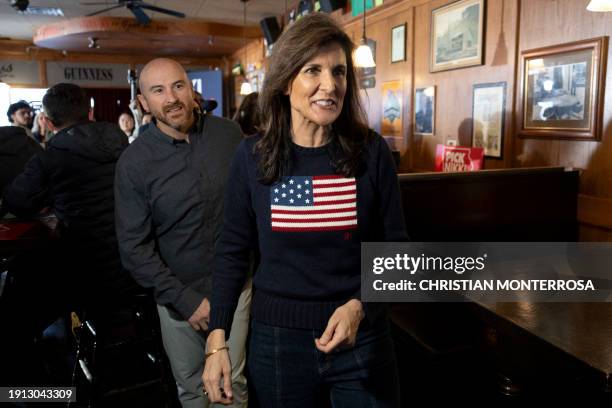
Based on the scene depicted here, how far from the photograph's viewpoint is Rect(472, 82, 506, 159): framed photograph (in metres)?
3.75

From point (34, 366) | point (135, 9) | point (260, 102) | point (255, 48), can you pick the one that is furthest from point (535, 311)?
point (255, 48)

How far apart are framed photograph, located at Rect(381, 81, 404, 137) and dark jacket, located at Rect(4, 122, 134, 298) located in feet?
11.2

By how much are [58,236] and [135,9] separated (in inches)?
203

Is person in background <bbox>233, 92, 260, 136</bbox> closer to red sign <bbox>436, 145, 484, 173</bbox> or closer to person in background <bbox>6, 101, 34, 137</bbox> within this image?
red sign <bbox>436, 145, 484, 173</bbox>

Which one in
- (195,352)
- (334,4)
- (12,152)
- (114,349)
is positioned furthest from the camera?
(334,4)

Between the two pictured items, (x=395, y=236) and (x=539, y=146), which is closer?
(x=395, y=236)

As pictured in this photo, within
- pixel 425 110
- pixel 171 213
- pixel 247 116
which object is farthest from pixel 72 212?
pixel 425 110

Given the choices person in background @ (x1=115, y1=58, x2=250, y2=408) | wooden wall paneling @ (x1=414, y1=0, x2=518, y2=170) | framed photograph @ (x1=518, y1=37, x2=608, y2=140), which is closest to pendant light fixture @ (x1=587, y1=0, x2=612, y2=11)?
framed photograph @ (x1=518, y1=37, x2=608, y2=140)

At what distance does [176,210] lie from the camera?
5.94ft

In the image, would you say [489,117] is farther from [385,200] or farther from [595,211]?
[385,200]

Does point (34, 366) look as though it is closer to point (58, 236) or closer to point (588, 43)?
point (58, 236)

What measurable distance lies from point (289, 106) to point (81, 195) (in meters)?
1.55

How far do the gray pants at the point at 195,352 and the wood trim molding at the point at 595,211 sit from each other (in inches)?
85.2

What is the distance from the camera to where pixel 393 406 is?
1226 mm
